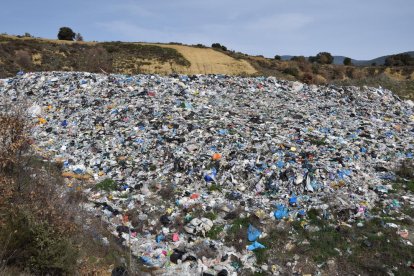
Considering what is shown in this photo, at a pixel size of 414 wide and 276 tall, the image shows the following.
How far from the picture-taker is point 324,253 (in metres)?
5.29

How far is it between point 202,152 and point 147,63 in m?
23.0

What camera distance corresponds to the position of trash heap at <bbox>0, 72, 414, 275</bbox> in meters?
6.00

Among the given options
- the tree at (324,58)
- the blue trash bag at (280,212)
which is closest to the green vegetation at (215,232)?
the blue trash bag at (280,212)

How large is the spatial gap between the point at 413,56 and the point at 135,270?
46683 millimetres

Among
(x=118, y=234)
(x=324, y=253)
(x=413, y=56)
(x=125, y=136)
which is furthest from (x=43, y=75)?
(x=413, y=56)

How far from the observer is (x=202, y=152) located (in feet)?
25.6

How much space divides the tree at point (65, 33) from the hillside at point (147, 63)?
10764 millimetres

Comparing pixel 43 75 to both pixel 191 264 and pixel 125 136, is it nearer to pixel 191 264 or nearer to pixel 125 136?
pixel 125 136

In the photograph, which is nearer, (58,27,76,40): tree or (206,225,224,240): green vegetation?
(206,225,224,240): green vegetation

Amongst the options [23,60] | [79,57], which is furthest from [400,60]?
[23,60]

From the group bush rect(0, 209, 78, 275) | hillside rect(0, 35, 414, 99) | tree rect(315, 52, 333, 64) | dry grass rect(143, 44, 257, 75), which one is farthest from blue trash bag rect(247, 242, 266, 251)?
tree rect(315, 52, 333, 64)

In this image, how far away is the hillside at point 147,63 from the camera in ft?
77.8

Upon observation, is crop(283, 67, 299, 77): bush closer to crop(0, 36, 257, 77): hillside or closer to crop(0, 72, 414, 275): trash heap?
crop(0, 36, 257, 77): hillside

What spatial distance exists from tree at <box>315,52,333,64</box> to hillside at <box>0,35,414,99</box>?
21.6 feet
